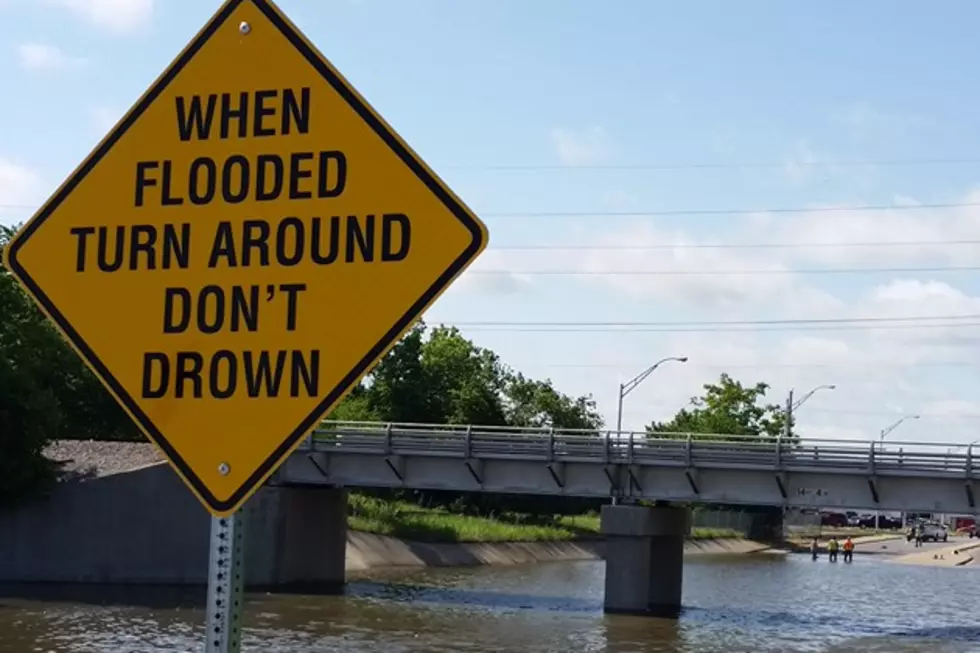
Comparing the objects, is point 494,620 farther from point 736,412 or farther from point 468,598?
point 736,412

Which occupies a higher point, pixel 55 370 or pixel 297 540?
pixel 55 370

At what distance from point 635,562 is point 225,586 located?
158 ft

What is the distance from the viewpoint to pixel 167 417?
411cm

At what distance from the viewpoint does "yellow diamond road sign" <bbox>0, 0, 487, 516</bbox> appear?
3.96 metres

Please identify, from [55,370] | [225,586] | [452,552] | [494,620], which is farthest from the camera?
[452,552]

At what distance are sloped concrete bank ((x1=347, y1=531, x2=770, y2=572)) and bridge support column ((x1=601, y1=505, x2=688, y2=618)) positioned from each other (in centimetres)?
1723

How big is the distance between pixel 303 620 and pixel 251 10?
39.8m

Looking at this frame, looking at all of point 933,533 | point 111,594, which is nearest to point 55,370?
point 111,594

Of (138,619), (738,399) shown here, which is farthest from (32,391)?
(738,399)

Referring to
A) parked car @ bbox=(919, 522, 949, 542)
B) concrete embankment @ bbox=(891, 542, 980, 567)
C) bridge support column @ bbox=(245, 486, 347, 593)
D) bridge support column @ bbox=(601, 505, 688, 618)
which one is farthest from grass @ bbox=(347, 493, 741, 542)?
parked car @ bbox=(919, 522, 949, 542)

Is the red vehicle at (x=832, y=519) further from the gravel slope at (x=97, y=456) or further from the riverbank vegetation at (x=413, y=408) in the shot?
the gravel slope at (x=97, y=456)

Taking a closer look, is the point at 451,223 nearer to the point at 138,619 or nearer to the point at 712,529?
the point at 138,619

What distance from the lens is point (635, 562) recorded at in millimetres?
51000

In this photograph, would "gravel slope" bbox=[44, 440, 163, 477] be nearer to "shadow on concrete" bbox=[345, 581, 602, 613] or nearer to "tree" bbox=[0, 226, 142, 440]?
"tree" bbox=[0, 226, 142, 440]
